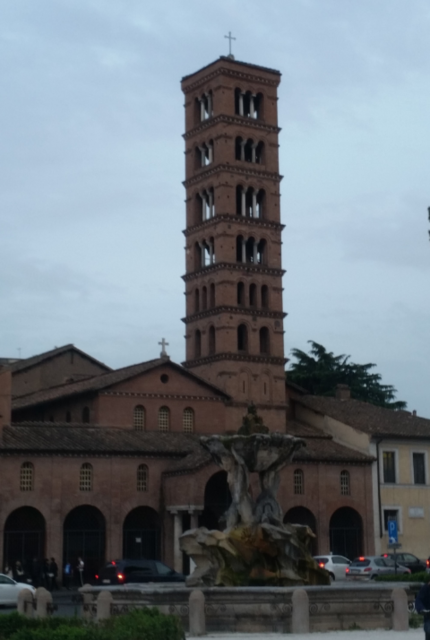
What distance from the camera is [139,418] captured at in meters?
56.3

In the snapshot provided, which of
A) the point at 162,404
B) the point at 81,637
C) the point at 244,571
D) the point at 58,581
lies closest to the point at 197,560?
the point at 244,571

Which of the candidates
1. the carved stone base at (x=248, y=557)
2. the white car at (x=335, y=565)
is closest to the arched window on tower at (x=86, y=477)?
the white car at (x=335, y=565)

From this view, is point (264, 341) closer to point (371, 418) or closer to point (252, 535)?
point (371, 418)

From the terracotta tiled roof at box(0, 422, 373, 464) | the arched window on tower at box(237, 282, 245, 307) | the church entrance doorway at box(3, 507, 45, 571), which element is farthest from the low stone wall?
the arched window on tower at box(237, 282, 245, 307)

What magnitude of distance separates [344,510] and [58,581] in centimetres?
1659

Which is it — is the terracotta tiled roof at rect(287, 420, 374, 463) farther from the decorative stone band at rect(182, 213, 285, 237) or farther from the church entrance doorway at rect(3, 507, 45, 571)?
the church entrance doorway at rect(3, 507, 45, 571)

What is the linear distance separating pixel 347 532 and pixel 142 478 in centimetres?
1184

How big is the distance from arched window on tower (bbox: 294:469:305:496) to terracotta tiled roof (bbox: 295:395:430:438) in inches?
206

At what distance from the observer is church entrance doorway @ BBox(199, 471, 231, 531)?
53.9m

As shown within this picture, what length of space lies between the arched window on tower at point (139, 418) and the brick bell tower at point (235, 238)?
476 centimetres

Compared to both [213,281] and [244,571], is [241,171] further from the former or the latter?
[244,571]

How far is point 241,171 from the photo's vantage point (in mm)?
60969

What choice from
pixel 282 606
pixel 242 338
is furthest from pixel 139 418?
pixel 282 606

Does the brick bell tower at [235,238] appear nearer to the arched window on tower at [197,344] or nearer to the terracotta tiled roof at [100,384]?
the arched window on tower at [197,344]
